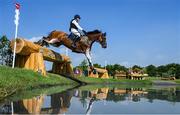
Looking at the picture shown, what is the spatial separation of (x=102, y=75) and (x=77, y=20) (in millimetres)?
15688

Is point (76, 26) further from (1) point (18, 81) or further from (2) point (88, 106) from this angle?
(2) point (88, 106)

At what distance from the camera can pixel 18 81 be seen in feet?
37.8

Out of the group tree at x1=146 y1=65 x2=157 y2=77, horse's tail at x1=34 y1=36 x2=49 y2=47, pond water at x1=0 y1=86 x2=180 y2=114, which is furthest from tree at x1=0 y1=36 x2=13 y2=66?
tree at x1=146 y1=65 x2=157 y2=77

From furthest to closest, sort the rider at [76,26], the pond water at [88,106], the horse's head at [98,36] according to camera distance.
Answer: the horse's head at [98,36] < the rider at [76,26] < the pond water at [88,106]

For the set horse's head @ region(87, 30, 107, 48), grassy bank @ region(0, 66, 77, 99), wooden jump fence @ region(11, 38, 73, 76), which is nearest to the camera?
grassy bank @ region(0, 66, 77, 99)

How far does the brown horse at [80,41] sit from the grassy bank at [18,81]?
2.04 metres

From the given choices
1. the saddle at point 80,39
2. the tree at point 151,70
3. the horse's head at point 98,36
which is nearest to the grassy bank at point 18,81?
the saddle at point 80,39

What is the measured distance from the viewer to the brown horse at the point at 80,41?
21.1 metres

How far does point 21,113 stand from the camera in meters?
5.52

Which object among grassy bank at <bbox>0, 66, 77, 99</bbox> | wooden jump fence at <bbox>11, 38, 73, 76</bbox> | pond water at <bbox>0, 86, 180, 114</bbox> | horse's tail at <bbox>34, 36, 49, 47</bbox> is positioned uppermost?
horse's tail at <bbox>34, 36, 49, 47</bbox>

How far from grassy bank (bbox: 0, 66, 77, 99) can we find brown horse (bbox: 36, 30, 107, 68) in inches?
80.5

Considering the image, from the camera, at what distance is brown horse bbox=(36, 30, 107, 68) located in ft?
69.3

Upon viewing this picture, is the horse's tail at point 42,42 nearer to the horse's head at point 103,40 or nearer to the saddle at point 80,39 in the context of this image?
the saddle at point 80,39

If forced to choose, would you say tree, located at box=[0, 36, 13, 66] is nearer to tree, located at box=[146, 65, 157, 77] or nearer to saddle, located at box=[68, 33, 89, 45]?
saddle, located at box=[68, 33, 89, 45]
